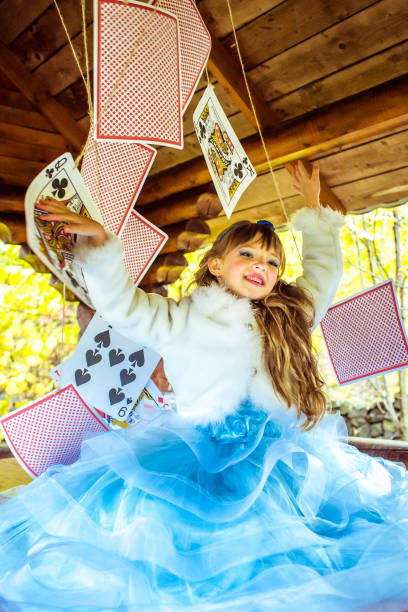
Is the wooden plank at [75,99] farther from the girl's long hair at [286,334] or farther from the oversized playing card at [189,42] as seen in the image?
the girl's long hair at [286,334]

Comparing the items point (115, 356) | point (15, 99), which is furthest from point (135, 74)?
point (15, 99)

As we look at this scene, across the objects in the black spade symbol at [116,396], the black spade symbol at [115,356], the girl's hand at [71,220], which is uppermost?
the girl's hand at [71,220]

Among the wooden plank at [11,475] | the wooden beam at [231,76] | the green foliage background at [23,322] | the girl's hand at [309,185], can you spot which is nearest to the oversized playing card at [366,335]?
the girl's hand at [309,185]

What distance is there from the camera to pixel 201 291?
5.22ft

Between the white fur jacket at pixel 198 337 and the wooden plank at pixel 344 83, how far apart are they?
57.2 inches

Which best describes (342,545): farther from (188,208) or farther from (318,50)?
(188,208)

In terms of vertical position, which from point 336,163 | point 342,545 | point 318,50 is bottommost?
point 342,545

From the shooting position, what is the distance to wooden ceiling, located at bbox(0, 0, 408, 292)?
2250mm

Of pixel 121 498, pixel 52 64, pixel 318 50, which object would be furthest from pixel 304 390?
pixel 52 64

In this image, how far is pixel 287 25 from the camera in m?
2.35

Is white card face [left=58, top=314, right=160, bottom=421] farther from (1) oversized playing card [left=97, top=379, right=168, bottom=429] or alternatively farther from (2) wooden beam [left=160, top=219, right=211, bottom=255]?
(2) wooden beam [left=160, top=219, right=211, bottom=255]

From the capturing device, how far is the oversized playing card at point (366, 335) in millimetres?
2020

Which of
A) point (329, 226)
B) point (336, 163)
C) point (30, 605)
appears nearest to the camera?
A: point (30, 605)

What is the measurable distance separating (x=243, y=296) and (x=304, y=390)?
342 mm
